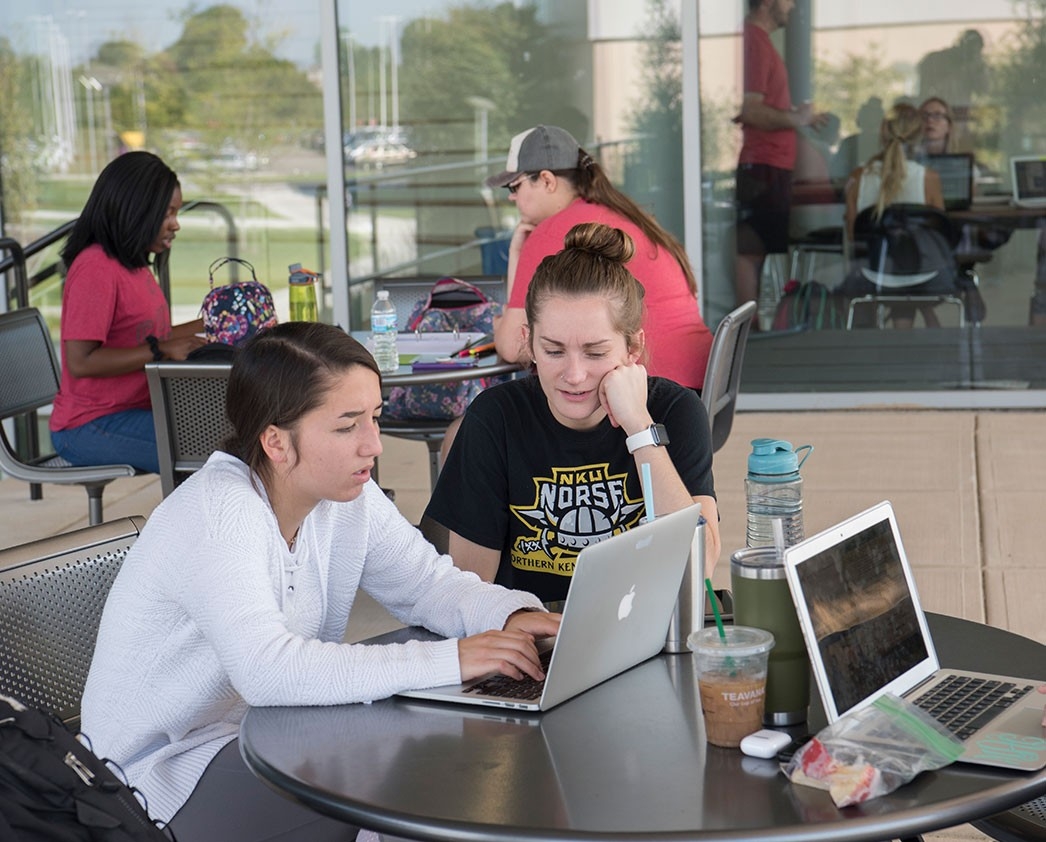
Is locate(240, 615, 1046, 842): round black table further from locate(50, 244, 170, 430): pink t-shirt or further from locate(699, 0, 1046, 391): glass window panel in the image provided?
locate(699, 0, 1046, 391): glass window panel

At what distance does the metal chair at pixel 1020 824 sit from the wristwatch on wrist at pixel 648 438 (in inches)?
29.0

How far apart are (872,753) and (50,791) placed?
0.82 meters

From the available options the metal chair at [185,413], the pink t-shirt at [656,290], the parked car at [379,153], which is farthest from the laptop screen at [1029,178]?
the metal chair at [185,413]

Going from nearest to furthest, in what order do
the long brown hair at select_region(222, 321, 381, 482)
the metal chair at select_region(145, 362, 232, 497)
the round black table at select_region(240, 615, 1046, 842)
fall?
1. the round black table at select_region(240, 615, 1046, 842)
2. the long brown hair at select_region(222, 321, 381, 482)
3. the metal chair at select_region(145, 362, 232, 497)

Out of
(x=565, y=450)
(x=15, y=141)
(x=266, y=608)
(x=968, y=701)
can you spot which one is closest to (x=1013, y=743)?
(x=968, y=701)

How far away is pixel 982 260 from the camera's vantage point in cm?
677

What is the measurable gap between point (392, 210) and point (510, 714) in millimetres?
5710

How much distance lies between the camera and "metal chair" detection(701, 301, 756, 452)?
13.1 ft

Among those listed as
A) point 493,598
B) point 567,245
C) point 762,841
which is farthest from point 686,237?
point 762,841

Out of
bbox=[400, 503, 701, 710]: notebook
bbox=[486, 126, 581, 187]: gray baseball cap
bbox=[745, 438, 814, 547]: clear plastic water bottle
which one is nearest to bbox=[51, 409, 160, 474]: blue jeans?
bbox=[486, 126, 581, 187]: gray baseball cap

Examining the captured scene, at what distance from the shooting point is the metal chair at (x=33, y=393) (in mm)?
4211

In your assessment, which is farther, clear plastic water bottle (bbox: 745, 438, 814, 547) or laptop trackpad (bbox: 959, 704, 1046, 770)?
clear plastic water bottle (bbox: 745, 438, 814, 547)

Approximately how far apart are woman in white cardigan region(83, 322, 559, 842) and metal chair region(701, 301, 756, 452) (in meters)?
1.69

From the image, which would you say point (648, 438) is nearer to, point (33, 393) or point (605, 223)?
point (605, 223)
